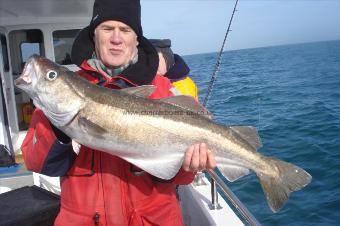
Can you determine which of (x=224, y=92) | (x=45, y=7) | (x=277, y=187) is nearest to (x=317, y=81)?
(x=224, y=92)

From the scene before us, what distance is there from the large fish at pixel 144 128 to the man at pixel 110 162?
0.13m

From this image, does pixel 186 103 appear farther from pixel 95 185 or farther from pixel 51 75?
pixel 51 75

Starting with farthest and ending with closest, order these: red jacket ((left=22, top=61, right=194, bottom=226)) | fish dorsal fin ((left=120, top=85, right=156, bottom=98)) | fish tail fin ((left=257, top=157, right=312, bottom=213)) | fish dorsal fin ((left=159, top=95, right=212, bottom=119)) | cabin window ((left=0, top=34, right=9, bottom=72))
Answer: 1. cabin window ((left=0, top=34, right=9, bottom=72))
2. fish tail fin ((left=257, top=157, right=312, bottom=213))
3. fish dorsal fin ((left=159, top=95, right=212, bottom=119))
4. fish dorsal fin ((left=120, top=85, right=156, bottom=98))
5. red jacket ((left=22, top=61, right=194, bottom=226))

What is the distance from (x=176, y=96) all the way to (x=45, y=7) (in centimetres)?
537

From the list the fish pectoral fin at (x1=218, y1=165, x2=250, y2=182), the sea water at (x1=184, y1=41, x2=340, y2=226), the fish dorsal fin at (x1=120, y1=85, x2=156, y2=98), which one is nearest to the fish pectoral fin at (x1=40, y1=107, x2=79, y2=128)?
the fish dorsal fin at (x1=120, y1=85, x2=156, y2=98)

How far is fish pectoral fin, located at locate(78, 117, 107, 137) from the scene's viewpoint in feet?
8.86

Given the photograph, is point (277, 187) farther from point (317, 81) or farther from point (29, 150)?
point (317, 81)

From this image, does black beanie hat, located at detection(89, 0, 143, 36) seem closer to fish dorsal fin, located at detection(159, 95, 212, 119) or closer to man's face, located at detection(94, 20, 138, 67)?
man's face, located at detection(94, 20, 138, 67)

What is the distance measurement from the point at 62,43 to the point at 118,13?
6.44m

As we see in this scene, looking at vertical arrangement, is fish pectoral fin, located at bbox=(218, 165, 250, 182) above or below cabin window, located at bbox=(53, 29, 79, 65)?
below

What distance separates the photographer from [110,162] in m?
2.95

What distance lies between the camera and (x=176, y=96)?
9.71ft

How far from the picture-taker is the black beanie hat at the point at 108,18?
3.11m

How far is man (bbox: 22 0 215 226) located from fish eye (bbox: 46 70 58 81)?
357 millimetres
